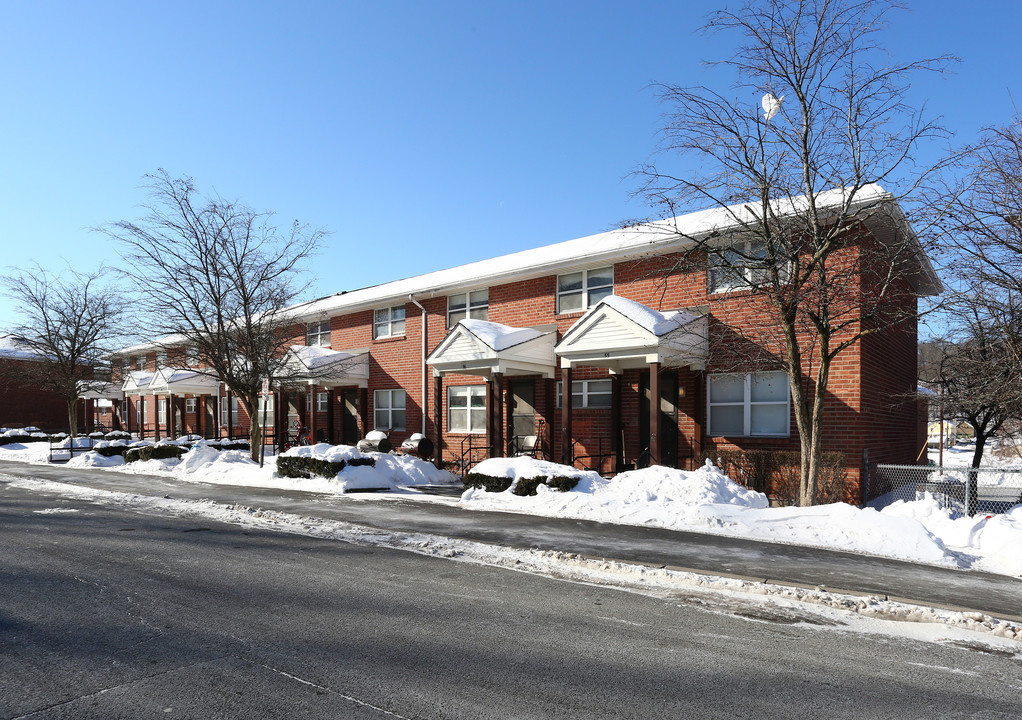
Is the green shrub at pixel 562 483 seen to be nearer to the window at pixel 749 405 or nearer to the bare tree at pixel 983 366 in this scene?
the window at pixel 749 405

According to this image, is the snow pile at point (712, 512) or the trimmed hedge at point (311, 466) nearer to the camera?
the snow pile at point (712, 512)

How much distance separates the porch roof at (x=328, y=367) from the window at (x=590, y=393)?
26.6 ft

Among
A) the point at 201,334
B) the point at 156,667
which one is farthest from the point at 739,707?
the point at 201,334

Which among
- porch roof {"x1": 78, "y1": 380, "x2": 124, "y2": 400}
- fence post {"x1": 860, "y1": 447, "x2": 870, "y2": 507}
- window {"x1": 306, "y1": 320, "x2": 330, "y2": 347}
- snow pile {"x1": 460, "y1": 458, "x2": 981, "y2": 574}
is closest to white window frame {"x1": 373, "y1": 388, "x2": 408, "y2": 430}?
window {"x1": 306, "y1": 320, "x2": 330, "y2": 347}

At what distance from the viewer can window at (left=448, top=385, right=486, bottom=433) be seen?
2069 cm

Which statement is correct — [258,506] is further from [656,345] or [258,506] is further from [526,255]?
[526,255]

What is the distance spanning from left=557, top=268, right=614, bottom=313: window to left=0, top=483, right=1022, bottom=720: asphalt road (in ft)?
37.5

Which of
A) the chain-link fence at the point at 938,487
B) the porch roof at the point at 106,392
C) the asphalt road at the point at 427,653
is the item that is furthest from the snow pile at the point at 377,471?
the porch roof at the point at 106,392

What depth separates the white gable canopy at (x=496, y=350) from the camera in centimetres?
1689

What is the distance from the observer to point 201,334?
1952 centimetres

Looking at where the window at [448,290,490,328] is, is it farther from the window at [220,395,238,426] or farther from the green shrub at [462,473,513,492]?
the window at [220,395,238,426]

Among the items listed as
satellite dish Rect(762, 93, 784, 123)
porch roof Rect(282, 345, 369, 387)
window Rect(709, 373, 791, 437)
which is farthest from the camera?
porch roof Rect(282, 345, 369, 387)

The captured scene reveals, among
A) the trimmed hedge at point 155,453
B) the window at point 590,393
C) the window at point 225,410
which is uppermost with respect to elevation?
the window at point 590,393

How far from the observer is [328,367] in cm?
2230
